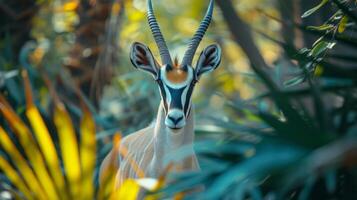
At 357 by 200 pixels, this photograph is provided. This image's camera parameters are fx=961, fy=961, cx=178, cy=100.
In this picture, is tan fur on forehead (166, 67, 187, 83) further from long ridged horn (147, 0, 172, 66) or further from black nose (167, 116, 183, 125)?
black nose (167, 116, 183, 125)

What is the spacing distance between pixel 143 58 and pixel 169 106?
918 mm

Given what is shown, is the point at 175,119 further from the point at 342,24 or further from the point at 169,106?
the point at 342,24

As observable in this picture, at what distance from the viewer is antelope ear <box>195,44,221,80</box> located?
8047mm

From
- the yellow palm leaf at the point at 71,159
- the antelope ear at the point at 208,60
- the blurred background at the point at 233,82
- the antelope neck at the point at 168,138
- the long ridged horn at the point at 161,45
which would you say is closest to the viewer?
the blurred background at the point at 233,82

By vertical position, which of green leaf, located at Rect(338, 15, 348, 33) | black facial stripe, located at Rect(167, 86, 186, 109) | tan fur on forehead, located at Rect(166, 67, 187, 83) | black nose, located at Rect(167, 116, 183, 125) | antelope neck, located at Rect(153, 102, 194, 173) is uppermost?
green leaf, located at Rect(338, 15, 348, 33)

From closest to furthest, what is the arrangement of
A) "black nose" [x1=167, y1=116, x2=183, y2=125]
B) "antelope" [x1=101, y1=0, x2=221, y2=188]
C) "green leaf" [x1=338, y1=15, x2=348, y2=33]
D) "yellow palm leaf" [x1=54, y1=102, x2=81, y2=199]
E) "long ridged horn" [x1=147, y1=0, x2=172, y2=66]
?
"yellow palm leaf" [x1=54, y1=102, x2=81, y2=199]
"green leaf" [x1=338, y1=15, x2=348, y2=33]
"black nose" [x1=167, y1=116, x2=183, y2=125]
"antelope" [x1=101, y1=0, x2=221, y2=188]
"long ridged horn" [x1=147, y1=0, x2=172, y2=66]

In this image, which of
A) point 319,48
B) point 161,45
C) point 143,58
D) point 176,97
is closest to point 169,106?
point 176,97

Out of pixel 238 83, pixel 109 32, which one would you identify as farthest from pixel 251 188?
pixel 238 83

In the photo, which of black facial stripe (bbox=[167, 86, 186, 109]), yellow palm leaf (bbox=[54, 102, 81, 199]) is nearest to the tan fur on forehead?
black facial stripe (bbox=[167, 86, 186, 109])

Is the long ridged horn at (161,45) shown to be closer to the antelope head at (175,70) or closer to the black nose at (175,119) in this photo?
the antelope head at (175,70)

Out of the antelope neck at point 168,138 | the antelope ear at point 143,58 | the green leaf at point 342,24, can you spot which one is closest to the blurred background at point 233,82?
the green leaf at point 342,24

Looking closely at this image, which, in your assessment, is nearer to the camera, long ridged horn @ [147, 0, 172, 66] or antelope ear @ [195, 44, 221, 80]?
long ridged horn @ [147, 0, 172, 66]

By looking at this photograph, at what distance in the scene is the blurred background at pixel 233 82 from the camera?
4.23 metres

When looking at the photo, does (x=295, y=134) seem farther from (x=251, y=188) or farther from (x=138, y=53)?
(x=138, y=53)
